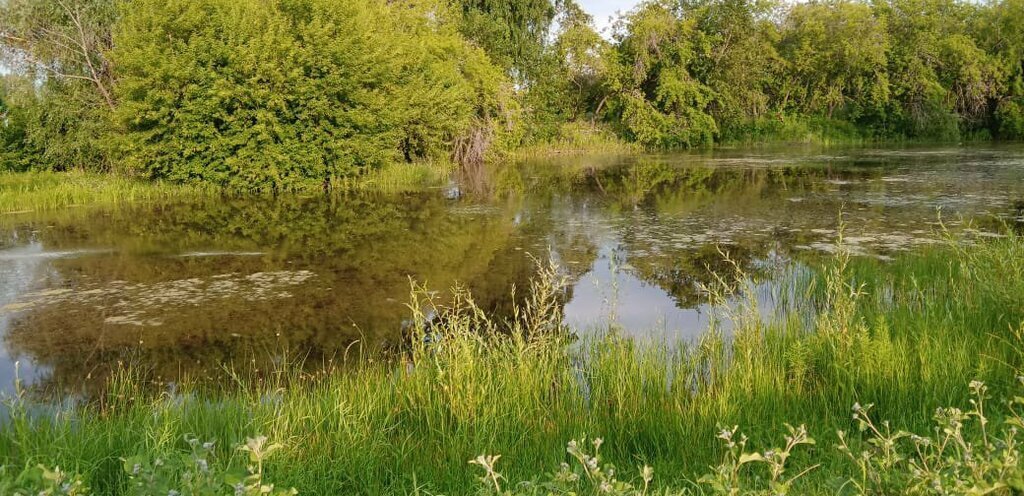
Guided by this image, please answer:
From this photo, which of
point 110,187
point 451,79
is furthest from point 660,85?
point 110,187

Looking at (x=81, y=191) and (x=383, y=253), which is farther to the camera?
(x=81, y=191)

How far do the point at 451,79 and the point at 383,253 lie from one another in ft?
47.6

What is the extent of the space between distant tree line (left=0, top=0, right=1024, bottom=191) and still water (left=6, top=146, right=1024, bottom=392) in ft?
7.80

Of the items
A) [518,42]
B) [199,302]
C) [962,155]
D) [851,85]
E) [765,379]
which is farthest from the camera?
[851,85]

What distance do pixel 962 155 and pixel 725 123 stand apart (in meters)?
14.0

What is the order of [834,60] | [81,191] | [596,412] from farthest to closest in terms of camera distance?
[834,60] < [81,191] < [596,412]

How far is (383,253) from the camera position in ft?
30.8

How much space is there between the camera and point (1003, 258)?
217 inches

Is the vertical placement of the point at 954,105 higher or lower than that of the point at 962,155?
higher

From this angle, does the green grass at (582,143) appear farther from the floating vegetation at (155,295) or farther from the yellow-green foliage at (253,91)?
the floating vegetation at (155,295)

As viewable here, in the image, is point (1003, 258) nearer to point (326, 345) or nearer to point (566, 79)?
point (326, 345)

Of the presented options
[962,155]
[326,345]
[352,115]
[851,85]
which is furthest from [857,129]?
[326,345]

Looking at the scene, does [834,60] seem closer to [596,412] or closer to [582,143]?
[582,143]

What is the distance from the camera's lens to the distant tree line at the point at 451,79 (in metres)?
16.0
